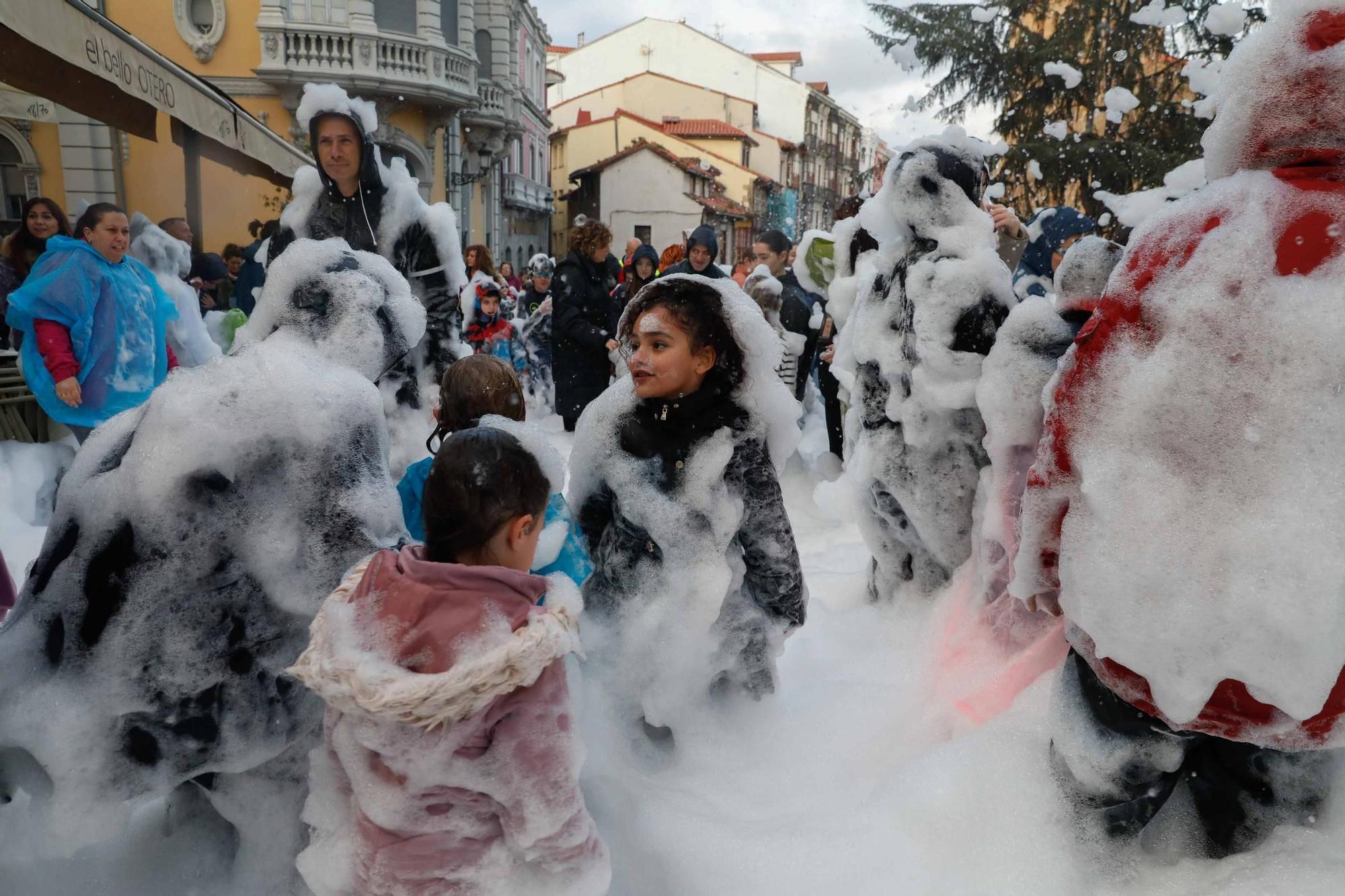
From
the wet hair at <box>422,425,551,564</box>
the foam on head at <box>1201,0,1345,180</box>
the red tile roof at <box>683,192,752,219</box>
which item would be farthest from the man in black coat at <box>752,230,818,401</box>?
the red tile roof at <box>683,192,752,219</box>

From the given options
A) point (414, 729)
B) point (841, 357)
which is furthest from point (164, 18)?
point (414, 729)

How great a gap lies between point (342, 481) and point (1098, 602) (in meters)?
1.52

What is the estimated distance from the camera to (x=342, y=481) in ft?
6.10

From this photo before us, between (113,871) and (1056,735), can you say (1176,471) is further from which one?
(113,871)

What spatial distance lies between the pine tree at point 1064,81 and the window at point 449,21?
1207cm

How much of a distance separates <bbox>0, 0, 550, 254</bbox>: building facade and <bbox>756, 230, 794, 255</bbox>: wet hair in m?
9.73

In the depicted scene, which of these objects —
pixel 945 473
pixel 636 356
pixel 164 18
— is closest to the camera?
pixel 636 356

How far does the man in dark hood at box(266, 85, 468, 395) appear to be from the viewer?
3.52m

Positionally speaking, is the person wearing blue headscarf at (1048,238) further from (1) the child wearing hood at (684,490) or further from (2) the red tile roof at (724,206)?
(2) the red tile roof at (724,206)

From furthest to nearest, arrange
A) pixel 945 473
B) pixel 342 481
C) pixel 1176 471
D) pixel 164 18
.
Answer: pixel 164 18, pixel 945 473, pixel 342 481, pixel 1176 471

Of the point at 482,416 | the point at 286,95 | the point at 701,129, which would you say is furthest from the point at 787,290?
the point at 701,129

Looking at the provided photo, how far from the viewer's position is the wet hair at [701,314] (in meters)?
2.52

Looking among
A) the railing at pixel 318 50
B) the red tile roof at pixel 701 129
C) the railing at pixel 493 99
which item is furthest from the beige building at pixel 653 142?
the railing at pixel 318 50

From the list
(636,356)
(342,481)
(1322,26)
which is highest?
(1322,26)
